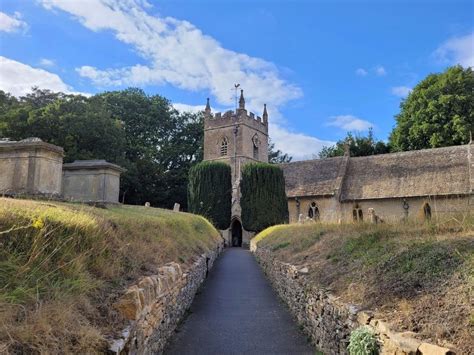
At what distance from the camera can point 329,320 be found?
6.14 m

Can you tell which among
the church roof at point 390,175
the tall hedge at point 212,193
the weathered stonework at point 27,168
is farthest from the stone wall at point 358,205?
the weathered stonework at point 27,168

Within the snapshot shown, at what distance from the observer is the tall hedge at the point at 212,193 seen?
3575 centimetres

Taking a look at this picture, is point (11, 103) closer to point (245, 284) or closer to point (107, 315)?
point (245, 284)

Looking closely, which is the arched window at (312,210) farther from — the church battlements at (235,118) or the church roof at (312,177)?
the church battlements at (235,118)

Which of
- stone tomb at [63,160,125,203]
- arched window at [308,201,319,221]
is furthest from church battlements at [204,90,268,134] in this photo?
stone tomb at [63,160,125,203]

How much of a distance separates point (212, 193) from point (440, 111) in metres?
21.5

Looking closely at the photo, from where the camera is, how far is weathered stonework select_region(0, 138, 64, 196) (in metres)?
11.6

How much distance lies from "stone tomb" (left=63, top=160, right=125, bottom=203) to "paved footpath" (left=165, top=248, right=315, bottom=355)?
16.5ft

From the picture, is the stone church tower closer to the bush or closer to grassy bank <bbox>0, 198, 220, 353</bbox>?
grassy bank <bbox>0, 198, 220, 353</bbox>

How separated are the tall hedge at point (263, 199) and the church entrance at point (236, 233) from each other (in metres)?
3.24

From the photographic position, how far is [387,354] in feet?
13.3

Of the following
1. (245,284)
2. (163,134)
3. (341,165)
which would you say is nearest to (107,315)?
(245,284)

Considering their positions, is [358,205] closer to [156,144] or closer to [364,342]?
[156,144]

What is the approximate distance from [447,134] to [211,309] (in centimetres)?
3256
